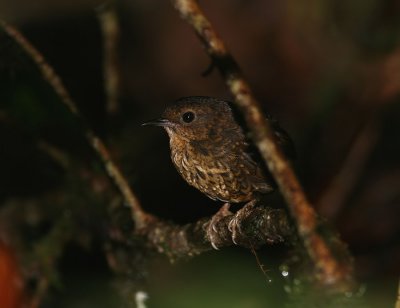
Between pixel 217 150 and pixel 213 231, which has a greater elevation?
pixel 217 150

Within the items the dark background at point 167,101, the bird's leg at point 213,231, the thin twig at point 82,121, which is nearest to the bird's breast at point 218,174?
the bird's leg at point 213,231

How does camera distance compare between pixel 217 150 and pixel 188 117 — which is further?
pixel 188 117

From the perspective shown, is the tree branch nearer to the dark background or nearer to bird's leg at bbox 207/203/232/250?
bird's leg at bbox 207/203/232/250

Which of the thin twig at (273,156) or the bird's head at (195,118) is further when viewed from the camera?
the bird's head at (195,118)

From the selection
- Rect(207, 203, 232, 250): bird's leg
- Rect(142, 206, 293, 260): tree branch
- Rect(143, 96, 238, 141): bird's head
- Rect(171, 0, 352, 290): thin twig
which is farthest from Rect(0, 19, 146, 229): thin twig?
Rect(171, 0, 352, 290): thin twig

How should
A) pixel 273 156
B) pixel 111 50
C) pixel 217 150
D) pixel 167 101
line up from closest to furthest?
pixel 273 156, pixel 217 150, pixel 111 50, pixel 167 101

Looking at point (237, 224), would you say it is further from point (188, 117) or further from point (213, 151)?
point (188, 117)

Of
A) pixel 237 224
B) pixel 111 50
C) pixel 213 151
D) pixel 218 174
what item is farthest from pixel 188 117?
pixel 111 50

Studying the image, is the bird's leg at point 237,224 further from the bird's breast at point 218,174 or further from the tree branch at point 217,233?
the bird's breast at point 218,174

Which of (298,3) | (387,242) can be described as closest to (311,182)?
(387,242)
